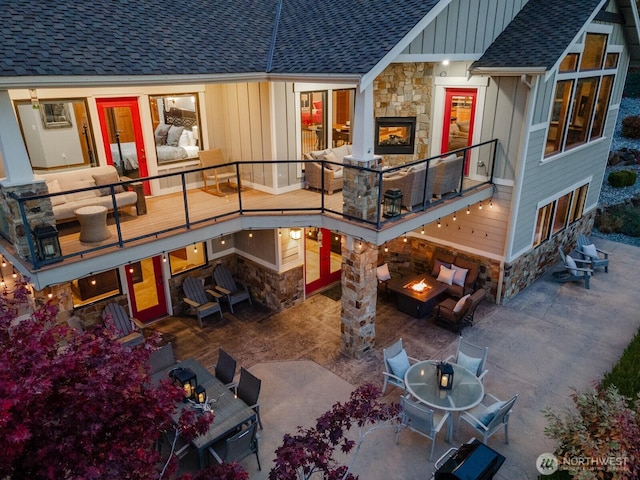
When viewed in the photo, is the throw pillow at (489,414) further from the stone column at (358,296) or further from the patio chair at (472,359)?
the stone column at (358,296)

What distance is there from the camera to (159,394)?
4.98 meters

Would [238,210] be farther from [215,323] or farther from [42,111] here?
[42,111]

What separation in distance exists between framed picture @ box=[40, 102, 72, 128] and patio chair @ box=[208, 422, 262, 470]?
24.3 ft

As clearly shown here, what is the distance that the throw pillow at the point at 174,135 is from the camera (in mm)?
11958

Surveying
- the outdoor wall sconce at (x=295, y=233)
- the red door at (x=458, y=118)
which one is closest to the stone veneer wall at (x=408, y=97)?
the red door at (x=458, y=118)

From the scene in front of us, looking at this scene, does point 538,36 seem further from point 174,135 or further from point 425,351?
point 174,135

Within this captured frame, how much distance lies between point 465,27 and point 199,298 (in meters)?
9.57

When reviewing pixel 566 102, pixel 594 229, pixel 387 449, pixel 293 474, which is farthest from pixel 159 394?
pixel 594 229

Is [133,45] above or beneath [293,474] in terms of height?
above

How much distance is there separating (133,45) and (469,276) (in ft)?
33.4

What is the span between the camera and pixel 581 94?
13.6 m

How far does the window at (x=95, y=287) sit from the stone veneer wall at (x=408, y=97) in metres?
8.25

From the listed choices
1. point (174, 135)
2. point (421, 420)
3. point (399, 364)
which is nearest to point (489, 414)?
point (421, 420)

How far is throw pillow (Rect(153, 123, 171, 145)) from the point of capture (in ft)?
38.4
